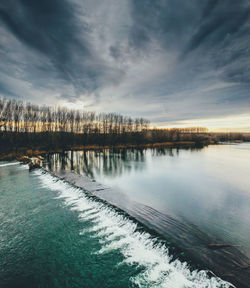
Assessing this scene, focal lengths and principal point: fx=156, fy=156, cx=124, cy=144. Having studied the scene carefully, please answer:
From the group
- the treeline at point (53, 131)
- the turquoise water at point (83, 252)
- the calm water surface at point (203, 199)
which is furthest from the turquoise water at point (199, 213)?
the treeline at point (53, 131)

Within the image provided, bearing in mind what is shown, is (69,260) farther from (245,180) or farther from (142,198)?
(245,180)

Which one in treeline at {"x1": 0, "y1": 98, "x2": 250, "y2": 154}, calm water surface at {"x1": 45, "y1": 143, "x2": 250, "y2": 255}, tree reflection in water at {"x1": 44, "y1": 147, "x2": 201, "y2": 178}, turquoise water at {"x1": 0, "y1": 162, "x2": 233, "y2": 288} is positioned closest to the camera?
turquoise water at {"x1": 0, "y1": 162, "x2": 233, "y2": 288}

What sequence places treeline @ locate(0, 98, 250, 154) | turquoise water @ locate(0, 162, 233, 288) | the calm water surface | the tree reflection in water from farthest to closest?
treeline @ locate(0, 98, 250, 154)
the tree reflection in water
the calm water surface
turquoise water @ locate(0, 162, 233, 288)

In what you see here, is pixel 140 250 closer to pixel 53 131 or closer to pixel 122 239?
pixel 122 239

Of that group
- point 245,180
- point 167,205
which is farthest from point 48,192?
point 245,180

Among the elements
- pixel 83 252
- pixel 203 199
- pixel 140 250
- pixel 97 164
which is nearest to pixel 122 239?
pixel 140 250

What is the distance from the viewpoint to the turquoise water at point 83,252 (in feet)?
14.4

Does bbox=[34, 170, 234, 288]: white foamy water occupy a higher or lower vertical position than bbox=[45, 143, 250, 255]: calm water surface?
higher

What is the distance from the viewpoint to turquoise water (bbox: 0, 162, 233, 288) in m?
4.40

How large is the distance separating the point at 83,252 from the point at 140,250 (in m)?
2.01

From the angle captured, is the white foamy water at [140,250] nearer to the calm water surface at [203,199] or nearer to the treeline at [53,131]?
the calm water surface at [203,199]

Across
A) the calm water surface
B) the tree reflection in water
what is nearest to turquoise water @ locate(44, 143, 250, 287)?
the calm water surface

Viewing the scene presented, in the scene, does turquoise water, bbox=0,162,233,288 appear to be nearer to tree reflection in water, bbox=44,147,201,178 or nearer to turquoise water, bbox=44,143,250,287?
turquoise water, bbox=44,143,250,287

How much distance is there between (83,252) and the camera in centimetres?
550
